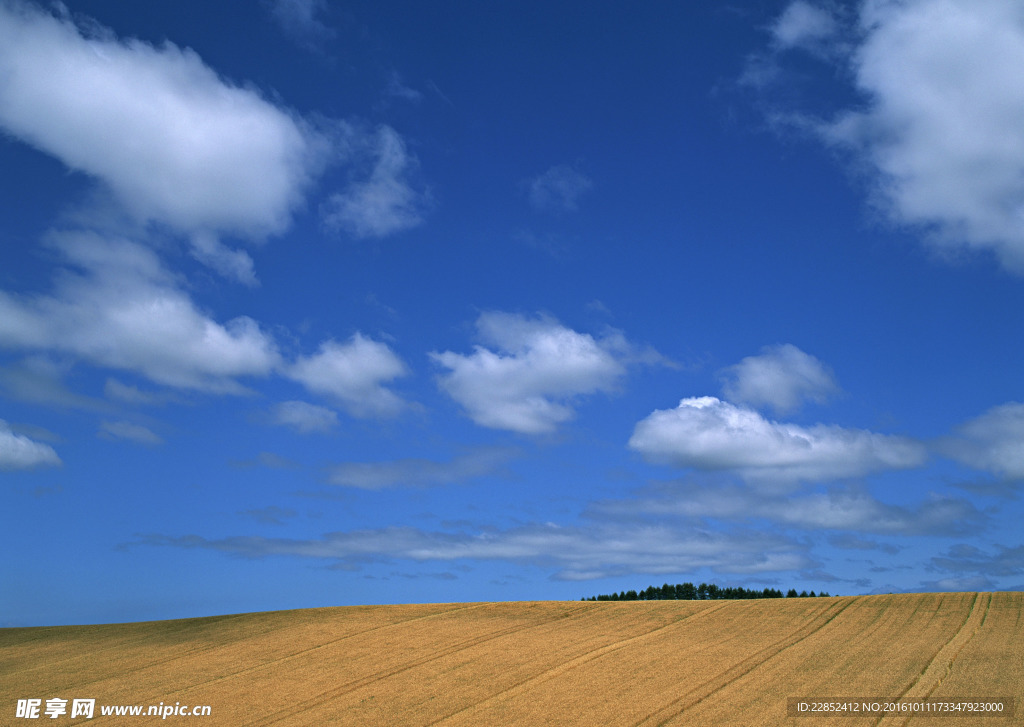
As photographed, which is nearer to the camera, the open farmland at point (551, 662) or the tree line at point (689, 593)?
the open farmland at point (551, 662)

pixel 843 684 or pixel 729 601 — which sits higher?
pixel 729 601

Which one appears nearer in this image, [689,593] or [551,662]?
[551,662]

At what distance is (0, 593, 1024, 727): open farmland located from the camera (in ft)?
68.6

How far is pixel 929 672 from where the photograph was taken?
22250 mm

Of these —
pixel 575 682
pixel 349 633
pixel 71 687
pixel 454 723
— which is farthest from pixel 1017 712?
pixel 71 687

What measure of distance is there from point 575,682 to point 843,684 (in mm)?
7939

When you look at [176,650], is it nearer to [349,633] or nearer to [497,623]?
[349,633]

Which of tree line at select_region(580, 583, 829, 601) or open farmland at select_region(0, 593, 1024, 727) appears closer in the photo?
open farmland at select_region(0, 593, 1024, 727)

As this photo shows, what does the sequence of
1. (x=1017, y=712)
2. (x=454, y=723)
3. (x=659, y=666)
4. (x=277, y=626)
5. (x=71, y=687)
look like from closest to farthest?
(x=1017, y=712) < (x=454, y=723) < (x=659, y=666) < (x=71, y=687) < (x=277, y=626)

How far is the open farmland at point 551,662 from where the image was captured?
68.6 feet

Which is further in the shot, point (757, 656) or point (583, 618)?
point (583, 618)

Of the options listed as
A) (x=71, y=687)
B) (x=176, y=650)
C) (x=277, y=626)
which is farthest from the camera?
(x=277, y=626)

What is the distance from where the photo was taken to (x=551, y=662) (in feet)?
86.1

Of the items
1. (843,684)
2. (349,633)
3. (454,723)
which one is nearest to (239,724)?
(454,723)
